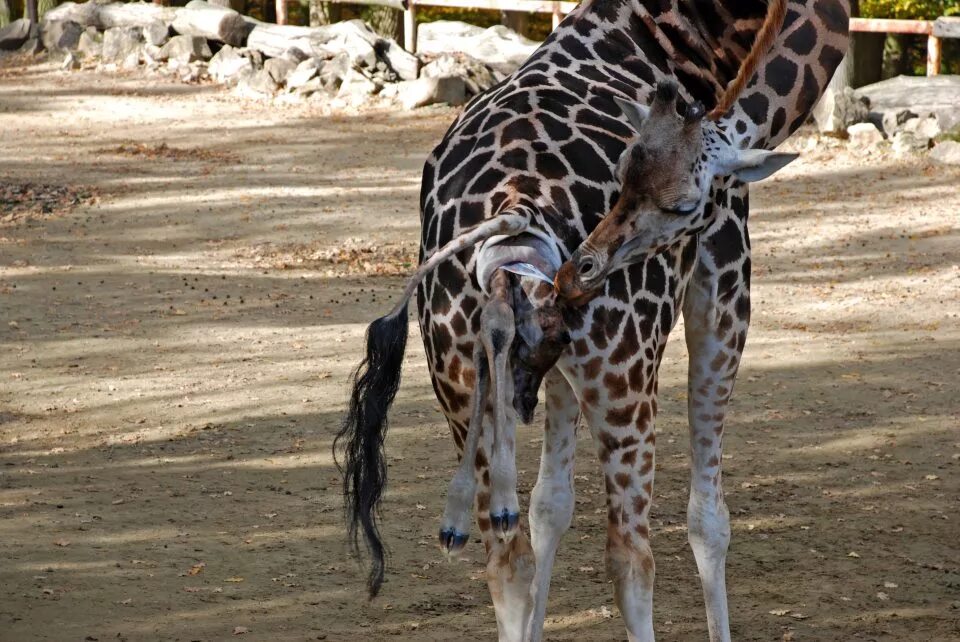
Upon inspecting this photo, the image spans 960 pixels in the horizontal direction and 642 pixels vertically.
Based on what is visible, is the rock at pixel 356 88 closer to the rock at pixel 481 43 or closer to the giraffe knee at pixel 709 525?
the rock at pixel 481 43

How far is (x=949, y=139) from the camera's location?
13.9 meters

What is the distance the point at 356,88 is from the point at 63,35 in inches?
268

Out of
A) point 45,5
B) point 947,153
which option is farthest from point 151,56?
point 947,153

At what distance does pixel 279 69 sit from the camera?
59.7 ft

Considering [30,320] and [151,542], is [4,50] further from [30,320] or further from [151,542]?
[151,542]

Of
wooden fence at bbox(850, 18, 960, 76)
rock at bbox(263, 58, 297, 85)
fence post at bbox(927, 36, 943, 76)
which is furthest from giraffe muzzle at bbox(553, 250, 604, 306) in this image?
rock at bbox(263, 58, 297, 85)

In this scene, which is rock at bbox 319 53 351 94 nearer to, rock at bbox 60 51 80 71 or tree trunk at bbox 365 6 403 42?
tree trunk at bbox 365 6 403 42

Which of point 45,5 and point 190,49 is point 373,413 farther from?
point 45,5

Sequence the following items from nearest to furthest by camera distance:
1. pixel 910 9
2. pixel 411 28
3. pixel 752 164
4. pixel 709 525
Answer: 1. pixel 752 164
2. pixel 709 525
3. pixel 910 9
4. pixel 411 28

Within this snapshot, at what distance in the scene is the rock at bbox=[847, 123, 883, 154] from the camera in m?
14.2

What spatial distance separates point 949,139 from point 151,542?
10.9 m

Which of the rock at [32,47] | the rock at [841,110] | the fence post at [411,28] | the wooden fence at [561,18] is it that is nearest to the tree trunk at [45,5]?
the rock at [32,47]

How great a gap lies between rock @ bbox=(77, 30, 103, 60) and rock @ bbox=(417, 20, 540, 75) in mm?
5607

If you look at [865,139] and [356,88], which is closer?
[865,139]
